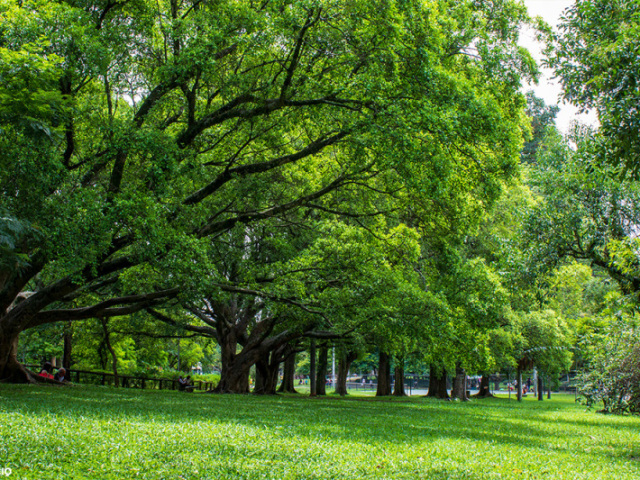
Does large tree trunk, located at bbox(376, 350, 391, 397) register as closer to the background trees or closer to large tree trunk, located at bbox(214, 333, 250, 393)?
large tree trunk, located at bbox(214, 333, 250, 393)

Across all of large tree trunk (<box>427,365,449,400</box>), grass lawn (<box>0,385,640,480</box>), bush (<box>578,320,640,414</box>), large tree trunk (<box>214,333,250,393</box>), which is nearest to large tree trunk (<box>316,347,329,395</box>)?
large tree trunk (<box>427,365,449,400</box>)

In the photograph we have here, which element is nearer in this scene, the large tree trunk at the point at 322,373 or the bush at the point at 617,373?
the bush at the point at 617,373

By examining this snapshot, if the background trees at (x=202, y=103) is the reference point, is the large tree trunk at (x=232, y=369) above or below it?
below

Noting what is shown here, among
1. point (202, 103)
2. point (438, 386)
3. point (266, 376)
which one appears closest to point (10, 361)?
point (202, 103)

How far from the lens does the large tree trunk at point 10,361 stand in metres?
17.6

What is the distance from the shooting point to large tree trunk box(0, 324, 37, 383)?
57.7ft

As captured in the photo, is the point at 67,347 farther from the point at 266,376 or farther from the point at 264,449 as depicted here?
the point at 264,449

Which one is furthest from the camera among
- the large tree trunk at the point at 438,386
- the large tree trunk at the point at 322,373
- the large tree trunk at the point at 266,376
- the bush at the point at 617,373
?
the large tree trunk at the point at 438,386

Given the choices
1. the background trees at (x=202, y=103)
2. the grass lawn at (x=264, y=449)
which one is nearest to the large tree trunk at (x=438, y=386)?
the background trees at (x=202, y=103)

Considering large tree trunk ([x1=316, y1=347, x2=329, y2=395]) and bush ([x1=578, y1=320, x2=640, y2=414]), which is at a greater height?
bush ([x1=578, y1=320, x2=640, y2=414])

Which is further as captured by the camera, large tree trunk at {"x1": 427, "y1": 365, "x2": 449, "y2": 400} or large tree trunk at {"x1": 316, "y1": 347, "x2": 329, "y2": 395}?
large tree trunk at {"x1": 427, "y1": 365, "x2": 449, "y2": 400}

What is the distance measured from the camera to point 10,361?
746 inches

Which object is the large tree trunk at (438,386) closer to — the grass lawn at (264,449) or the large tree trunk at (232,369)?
the large tree trunk at (232,369)

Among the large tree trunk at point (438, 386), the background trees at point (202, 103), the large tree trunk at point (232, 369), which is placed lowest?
the large tree trunk at point (438, 386)
